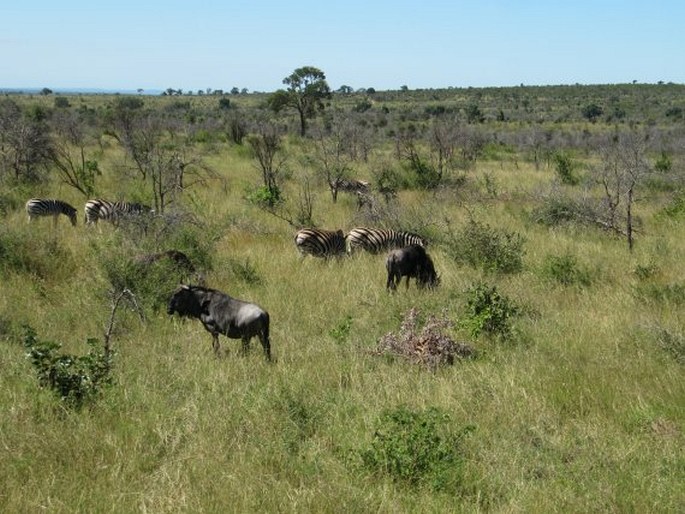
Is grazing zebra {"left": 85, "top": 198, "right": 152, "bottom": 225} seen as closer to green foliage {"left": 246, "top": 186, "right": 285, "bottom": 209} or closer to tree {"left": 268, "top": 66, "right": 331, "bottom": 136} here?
green foliage {"left": 246, "top": 186, "right": 285, "bottom": 209}

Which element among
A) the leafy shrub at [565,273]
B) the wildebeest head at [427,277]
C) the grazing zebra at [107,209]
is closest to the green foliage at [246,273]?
the wildebeest head at [427,277]

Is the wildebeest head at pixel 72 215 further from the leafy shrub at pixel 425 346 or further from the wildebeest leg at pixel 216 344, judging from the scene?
the leafy shrub at pixel 425 346

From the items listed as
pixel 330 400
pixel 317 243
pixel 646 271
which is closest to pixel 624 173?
pixel 646 271

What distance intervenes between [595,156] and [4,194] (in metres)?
25.5

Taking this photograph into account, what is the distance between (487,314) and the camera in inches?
316

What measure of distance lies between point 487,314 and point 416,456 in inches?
140

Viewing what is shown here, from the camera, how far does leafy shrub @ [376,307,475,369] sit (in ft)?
23.1

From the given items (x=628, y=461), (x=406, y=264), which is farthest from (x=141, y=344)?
(x=628, y=461)

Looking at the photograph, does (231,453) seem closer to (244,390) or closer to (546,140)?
(244,390)

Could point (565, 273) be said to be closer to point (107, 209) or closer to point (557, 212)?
point (557, 212)

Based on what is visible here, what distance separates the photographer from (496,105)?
3282 inches

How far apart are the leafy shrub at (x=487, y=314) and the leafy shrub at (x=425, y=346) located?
480 millimetres

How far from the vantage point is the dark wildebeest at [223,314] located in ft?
23.5

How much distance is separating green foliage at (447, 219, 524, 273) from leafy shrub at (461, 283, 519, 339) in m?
2.82
